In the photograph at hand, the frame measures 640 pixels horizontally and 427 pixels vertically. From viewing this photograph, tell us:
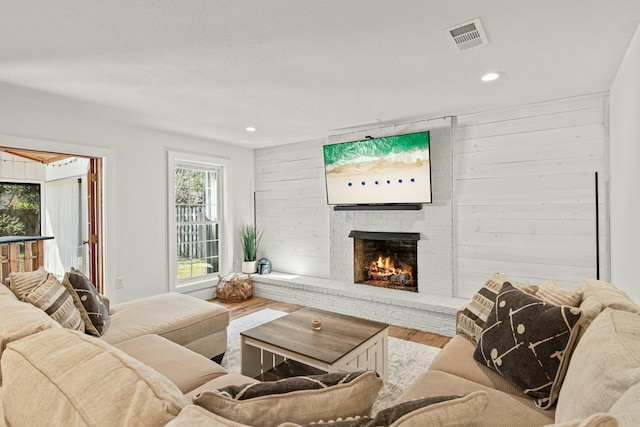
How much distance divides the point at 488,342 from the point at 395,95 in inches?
89.0

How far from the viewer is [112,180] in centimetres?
399

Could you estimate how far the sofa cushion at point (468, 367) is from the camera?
168 cm

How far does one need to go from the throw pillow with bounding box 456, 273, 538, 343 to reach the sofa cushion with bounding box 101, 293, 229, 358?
190 cm

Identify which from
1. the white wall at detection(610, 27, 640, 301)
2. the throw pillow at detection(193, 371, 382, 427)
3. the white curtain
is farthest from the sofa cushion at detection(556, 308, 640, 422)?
the white curtain

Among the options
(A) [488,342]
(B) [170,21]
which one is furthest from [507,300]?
(B) [170,21]

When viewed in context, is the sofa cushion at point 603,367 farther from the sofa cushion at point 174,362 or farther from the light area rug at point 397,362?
the sofa cushion at point 174,362

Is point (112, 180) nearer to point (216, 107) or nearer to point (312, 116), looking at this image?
point (216, 107)

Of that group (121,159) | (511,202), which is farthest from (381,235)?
(121,159)

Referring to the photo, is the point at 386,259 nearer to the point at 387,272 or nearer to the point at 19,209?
the point at 387,272

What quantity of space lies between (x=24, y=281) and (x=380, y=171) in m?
3.53

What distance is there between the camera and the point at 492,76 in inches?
108

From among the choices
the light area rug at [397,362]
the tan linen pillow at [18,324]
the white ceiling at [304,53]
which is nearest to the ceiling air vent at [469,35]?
the white ceiling at [304,53]

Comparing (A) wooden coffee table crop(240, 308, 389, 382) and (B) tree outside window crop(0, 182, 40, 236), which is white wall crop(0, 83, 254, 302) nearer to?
(A) wooden coffee table crop(240, 308, 389, 382)

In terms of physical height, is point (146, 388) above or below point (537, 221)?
below
